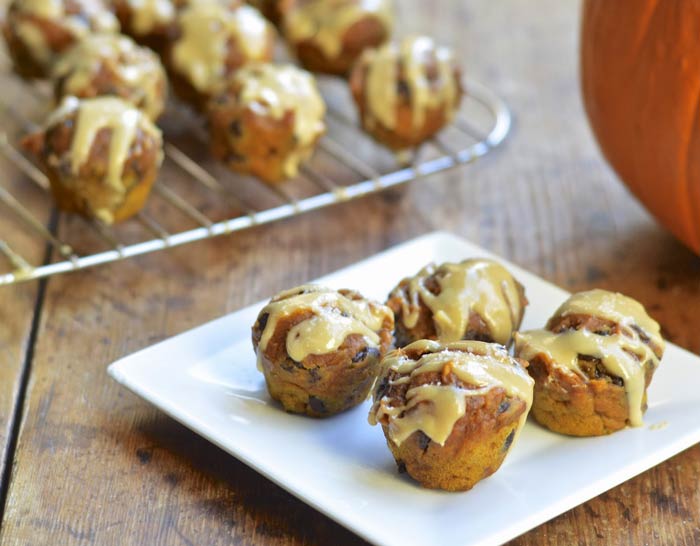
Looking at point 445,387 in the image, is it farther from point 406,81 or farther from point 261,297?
point 406,81

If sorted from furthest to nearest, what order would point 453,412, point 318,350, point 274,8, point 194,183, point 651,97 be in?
point 274,8, point 194,183, point 651,97, point 318,350, point 453,412

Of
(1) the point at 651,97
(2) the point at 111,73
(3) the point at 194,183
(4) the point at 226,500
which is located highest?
(1) the point at 651,97

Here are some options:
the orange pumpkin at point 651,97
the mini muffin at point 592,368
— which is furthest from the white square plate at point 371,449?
the orange pumpkin at point 651,97

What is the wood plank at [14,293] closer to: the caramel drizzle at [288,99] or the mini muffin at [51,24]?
the mini muffin at [51,24]

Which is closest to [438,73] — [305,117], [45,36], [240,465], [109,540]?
[305,117]

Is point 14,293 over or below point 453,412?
below

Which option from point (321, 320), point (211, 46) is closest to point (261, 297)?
point (321, 320)
